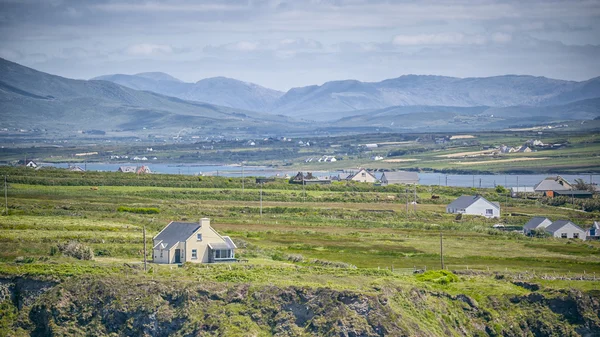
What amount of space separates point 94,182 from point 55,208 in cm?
2433

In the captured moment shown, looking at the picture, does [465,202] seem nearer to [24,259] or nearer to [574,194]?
[574,194]

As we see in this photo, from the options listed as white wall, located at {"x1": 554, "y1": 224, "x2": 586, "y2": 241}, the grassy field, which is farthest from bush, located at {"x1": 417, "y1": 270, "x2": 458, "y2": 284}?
white wall, located at {"x1": 554, "y1": 224, "x2": 586, "y2": 241}

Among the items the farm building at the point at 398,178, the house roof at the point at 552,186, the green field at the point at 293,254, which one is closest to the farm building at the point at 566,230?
the green field at the point at 293,254

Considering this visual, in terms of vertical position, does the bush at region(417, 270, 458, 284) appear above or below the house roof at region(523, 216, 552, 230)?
below

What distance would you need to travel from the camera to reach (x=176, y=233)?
41469 millimetres

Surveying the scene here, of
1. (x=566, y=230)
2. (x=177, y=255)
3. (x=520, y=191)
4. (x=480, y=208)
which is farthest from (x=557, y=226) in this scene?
(x=520, y=191)

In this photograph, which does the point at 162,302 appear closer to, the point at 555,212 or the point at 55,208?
the point at 55,208

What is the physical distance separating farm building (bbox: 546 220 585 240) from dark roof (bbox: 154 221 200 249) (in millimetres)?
28679

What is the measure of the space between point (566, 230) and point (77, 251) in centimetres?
3386

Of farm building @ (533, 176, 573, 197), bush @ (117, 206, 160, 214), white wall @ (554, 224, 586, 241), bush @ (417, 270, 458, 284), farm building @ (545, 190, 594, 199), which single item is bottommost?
bush @ (417, 270, 458, 284)

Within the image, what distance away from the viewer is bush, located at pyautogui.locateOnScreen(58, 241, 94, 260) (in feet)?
130

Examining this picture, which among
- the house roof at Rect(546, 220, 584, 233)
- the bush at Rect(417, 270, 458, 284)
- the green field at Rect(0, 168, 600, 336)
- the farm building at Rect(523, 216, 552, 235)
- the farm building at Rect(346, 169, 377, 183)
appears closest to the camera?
the green field at Rect(0, 168, 600, 336)

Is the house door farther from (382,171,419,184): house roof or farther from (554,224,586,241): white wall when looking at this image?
(382,171,419,184): house roof

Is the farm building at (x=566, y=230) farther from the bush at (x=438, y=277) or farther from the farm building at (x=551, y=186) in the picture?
the farm building at (x=551, y=186)
